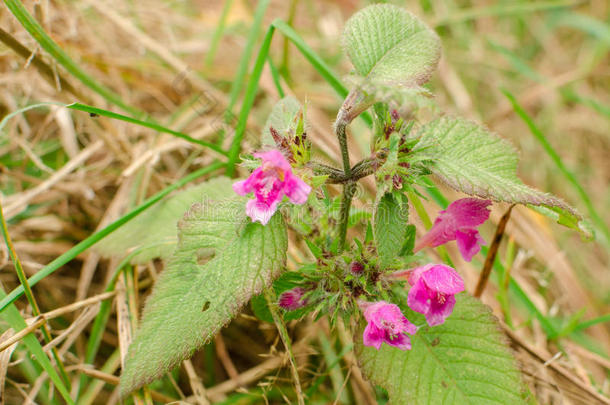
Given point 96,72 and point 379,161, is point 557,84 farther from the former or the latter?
point 96,72

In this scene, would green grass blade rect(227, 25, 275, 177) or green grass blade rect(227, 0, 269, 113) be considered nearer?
green grass blade rect(227, 25, 275, 177)

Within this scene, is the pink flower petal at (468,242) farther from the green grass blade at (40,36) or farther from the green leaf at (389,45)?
the green grass blade at (40,36)

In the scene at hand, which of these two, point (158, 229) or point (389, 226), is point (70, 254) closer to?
point (158, 229)

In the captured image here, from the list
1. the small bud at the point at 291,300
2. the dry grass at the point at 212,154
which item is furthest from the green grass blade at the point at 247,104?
the small bud at the point at 291,300

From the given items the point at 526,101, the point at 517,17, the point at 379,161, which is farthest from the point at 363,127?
the point at 517,17

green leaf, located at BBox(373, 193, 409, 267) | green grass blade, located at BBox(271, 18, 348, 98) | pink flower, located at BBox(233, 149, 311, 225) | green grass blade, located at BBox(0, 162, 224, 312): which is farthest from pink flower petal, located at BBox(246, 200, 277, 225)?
green grass blade, located at BBox(271, 18, 348, 98)

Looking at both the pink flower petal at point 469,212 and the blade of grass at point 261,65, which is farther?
the blade of grass at point 261,65

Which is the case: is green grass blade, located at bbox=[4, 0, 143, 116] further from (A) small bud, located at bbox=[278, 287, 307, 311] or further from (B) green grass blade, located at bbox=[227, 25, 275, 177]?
(A) small bud, located at bbox=[278, 287, 307, 311]
